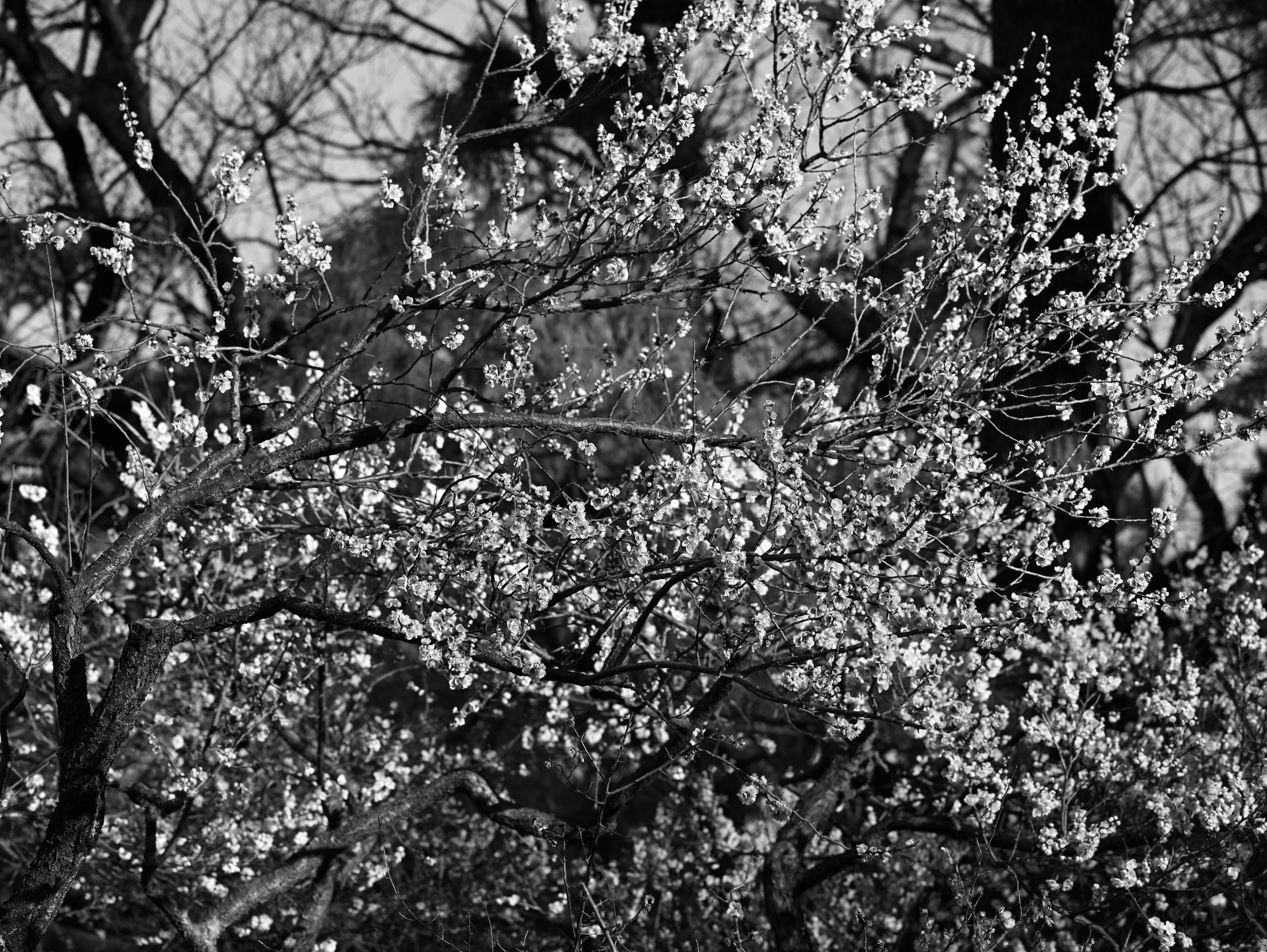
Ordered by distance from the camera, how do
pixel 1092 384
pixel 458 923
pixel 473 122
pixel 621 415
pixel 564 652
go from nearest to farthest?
pixel 1092 384 → pixel 564 652 → pixel 458 923 → pixel 621 415 → pixel 473 122

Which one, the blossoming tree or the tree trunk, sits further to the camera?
the blossoming tree

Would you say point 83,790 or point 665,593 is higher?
point 665,593

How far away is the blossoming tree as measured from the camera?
3598 mm

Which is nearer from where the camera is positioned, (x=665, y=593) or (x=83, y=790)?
(x=83, y=790)

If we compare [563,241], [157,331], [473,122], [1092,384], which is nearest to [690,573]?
[563,241]

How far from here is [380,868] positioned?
5480 millimetres

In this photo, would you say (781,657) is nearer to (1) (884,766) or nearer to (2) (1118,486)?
(1) (884,766)

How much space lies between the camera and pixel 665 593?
359 centimetres

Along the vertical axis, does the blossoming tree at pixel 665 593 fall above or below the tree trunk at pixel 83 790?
above

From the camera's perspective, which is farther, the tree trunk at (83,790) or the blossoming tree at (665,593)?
the blossoming tree at (665,593)

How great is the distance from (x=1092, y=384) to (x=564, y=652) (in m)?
1.80

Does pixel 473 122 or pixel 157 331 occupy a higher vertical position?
pixel 473 122

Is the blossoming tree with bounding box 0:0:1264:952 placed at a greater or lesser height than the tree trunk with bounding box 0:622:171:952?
greater

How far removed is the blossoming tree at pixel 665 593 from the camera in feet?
11.8
